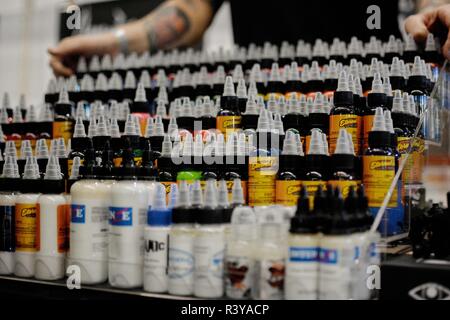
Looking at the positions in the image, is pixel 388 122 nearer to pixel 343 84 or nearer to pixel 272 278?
pixel 343 84

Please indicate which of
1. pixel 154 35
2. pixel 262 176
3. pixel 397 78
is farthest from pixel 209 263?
pixel 154 35

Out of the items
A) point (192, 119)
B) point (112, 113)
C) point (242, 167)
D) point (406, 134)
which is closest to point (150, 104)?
point (112, 113)

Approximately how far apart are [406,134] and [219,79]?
2.81 feet

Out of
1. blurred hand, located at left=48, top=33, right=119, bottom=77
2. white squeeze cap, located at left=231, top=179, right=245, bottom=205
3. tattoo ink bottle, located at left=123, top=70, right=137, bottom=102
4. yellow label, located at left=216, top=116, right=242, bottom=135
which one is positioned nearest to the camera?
white squeeze cap, located at left=231, top=179, right=245, bottom=205

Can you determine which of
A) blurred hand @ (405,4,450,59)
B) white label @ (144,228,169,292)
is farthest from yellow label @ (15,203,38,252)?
blurred hand @ (405,4,450,59)

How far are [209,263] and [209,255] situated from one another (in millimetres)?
16

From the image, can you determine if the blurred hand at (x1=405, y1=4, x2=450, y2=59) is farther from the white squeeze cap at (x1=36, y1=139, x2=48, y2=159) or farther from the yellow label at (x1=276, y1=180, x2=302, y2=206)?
the white squeeze cap at (x1=36, y1=139, x2=48, y2=159)

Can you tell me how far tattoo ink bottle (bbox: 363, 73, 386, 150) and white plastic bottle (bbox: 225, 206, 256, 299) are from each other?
515 mm

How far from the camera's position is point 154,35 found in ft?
10.1

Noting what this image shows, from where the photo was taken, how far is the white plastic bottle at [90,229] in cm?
128

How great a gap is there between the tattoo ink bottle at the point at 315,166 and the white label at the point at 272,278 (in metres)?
0.27

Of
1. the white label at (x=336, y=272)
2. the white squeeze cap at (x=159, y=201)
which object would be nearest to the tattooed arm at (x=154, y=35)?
the white squeeze cap at (x=159, y=201)

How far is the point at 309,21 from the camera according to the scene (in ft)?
10.1

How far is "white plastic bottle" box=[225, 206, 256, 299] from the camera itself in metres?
1.10
